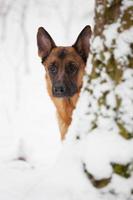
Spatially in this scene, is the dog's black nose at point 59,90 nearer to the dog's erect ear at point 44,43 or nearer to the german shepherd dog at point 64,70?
the german shepherd dog at point 64,70

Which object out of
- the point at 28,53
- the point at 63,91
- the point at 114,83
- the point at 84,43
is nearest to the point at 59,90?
the point at 63,91

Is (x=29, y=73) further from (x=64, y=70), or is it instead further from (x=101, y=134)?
(x=101, y=134)

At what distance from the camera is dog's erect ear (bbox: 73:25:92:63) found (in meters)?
7.28

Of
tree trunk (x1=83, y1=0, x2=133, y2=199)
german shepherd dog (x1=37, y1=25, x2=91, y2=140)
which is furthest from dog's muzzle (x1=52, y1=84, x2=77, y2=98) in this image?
tree trunk (x1=83, y1=0, x2=133, y2=199)

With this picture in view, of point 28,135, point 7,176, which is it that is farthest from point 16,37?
point 7,176

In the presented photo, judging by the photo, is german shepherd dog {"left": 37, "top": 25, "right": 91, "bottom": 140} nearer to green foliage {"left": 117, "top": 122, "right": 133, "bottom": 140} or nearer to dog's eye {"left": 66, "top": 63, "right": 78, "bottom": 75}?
dog's eye {"left": 66, "top": 63, "right": 78, "bottom": 75}

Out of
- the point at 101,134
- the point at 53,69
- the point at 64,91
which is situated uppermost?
the point at 101,134

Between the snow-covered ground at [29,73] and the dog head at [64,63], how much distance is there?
1833 mm

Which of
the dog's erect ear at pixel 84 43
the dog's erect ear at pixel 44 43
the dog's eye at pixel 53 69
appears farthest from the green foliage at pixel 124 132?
the dog's erect ear at pixel 44 43

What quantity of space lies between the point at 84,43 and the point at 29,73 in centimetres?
1158

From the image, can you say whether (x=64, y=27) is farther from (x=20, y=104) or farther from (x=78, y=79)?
(x=78, y=79)

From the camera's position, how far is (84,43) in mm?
7367

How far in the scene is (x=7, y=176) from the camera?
4.46 metres

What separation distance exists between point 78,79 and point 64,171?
149 inches
